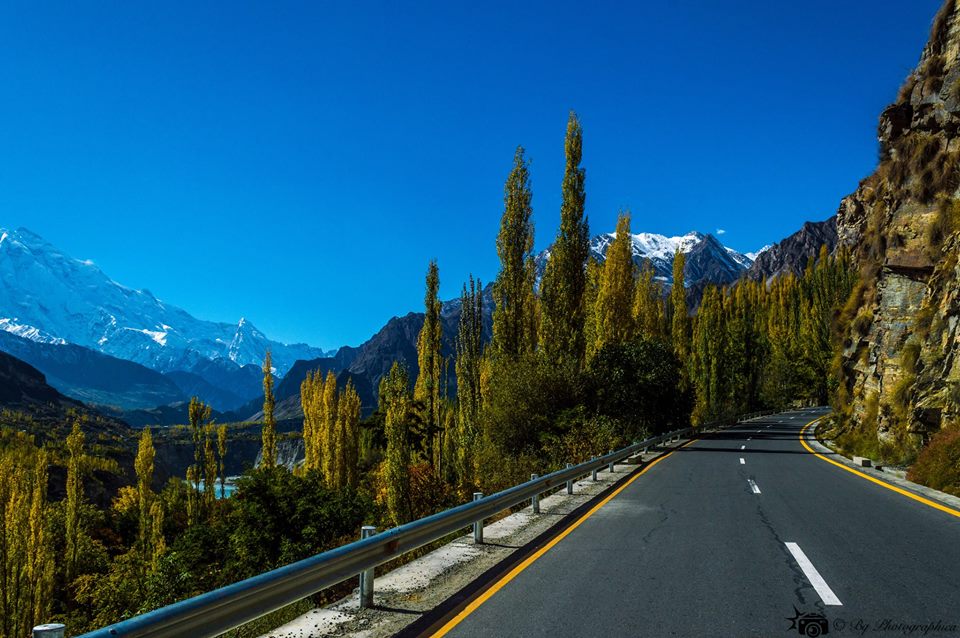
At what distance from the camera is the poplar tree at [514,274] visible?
3497cm

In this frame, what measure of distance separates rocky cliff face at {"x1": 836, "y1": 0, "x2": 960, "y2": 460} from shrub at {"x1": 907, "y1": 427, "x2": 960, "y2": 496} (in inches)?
67.5

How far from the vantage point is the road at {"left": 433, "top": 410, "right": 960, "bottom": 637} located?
205 inches

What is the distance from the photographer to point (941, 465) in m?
14.1

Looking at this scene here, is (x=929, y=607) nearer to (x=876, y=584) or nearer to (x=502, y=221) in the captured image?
(x=876, y=584)

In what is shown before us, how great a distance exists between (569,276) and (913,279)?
14.5m

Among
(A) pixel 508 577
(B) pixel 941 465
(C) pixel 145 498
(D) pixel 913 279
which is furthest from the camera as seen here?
(C) pixel 145 498

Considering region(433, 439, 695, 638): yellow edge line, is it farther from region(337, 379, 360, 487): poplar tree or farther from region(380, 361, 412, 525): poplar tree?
region(337, 379, 360, 487): poplar tree

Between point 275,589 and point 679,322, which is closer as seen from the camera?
point 275,589

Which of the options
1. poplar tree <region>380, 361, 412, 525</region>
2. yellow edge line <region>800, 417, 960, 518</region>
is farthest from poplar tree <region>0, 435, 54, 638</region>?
yellow edge line <region>800, 417, 960, 518</region>

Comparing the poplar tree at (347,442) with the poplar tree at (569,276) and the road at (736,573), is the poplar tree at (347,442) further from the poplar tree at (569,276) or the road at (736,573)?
the road at (736,573)

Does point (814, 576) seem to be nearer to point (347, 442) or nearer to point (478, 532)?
point (478, 532)

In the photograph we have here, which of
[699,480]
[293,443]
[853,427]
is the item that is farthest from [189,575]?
[293,443]

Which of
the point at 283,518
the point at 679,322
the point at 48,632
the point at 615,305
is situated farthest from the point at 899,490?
the point at 679,322

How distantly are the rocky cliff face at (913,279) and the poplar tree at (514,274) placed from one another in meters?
15.7
